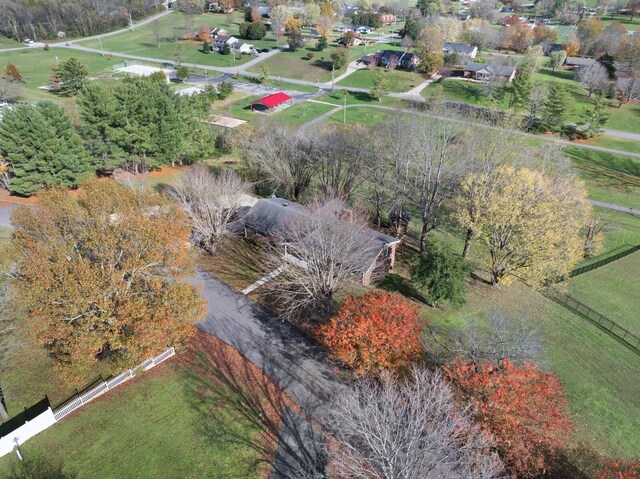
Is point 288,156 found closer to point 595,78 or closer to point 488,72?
point 488,72

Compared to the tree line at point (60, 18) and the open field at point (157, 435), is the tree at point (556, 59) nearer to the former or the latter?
the open field at point (157, 435)

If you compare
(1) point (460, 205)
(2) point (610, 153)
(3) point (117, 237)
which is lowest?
(2) point (610, 153)

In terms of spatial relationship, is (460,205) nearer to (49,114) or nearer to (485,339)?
(485,339)

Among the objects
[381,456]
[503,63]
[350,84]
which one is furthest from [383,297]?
[503,63]

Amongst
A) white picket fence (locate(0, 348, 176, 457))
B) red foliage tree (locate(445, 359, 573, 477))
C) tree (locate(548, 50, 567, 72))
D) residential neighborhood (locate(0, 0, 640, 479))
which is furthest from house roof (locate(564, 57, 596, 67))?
white picket fence (locate(0, 348, 176, 457))

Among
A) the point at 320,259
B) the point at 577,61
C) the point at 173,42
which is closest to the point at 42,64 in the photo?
the point at 173,42

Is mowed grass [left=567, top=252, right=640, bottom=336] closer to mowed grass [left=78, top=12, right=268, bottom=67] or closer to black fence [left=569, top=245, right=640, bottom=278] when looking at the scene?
black fence [left=569, top=245, right=640, bottom=278]

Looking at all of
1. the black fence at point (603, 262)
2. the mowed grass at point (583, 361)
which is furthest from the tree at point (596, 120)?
the mowed grass at point (583, 361)
